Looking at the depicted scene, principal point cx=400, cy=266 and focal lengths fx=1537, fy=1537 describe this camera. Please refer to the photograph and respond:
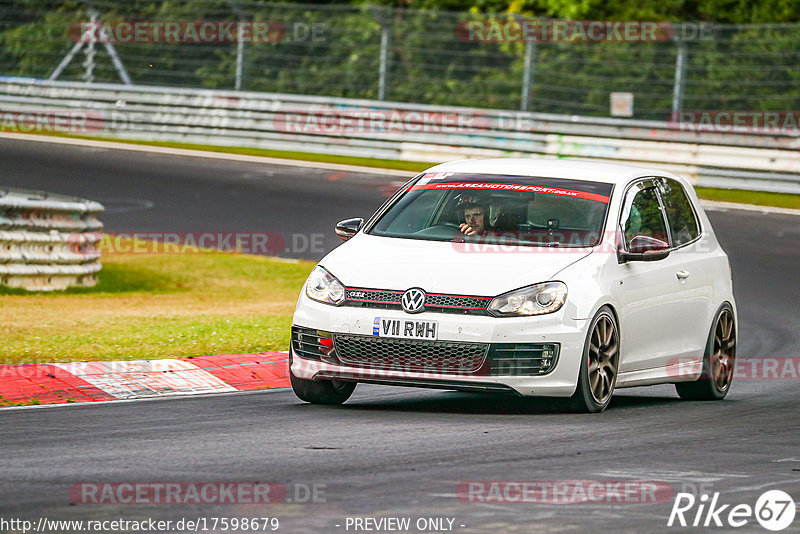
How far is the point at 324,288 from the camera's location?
376 inches

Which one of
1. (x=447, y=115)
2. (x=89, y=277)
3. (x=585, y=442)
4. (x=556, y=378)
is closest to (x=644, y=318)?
(x=556, y=378)

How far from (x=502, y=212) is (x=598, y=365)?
129cm

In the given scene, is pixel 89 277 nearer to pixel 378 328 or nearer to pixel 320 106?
pixel 378 328

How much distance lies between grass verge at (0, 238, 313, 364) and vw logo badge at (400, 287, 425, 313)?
3.06m

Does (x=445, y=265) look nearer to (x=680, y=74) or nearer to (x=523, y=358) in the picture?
(x=523, y=358)

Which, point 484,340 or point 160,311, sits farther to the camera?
point 160,311

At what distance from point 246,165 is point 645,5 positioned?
10.8 m

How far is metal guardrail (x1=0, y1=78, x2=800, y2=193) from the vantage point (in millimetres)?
25562

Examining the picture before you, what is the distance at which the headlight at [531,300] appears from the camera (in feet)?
29.9

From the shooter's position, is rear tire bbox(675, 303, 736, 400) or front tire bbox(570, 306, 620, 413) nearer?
front tire bbox(570, 306, 620, 413)

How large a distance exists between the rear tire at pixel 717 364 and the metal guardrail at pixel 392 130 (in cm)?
1420

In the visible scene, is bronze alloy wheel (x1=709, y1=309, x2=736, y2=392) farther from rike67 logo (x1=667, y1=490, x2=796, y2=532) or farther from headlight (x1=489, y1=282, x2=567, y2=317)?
rike67 logo (x1=667, y1=490, x2=796, y2=532)
